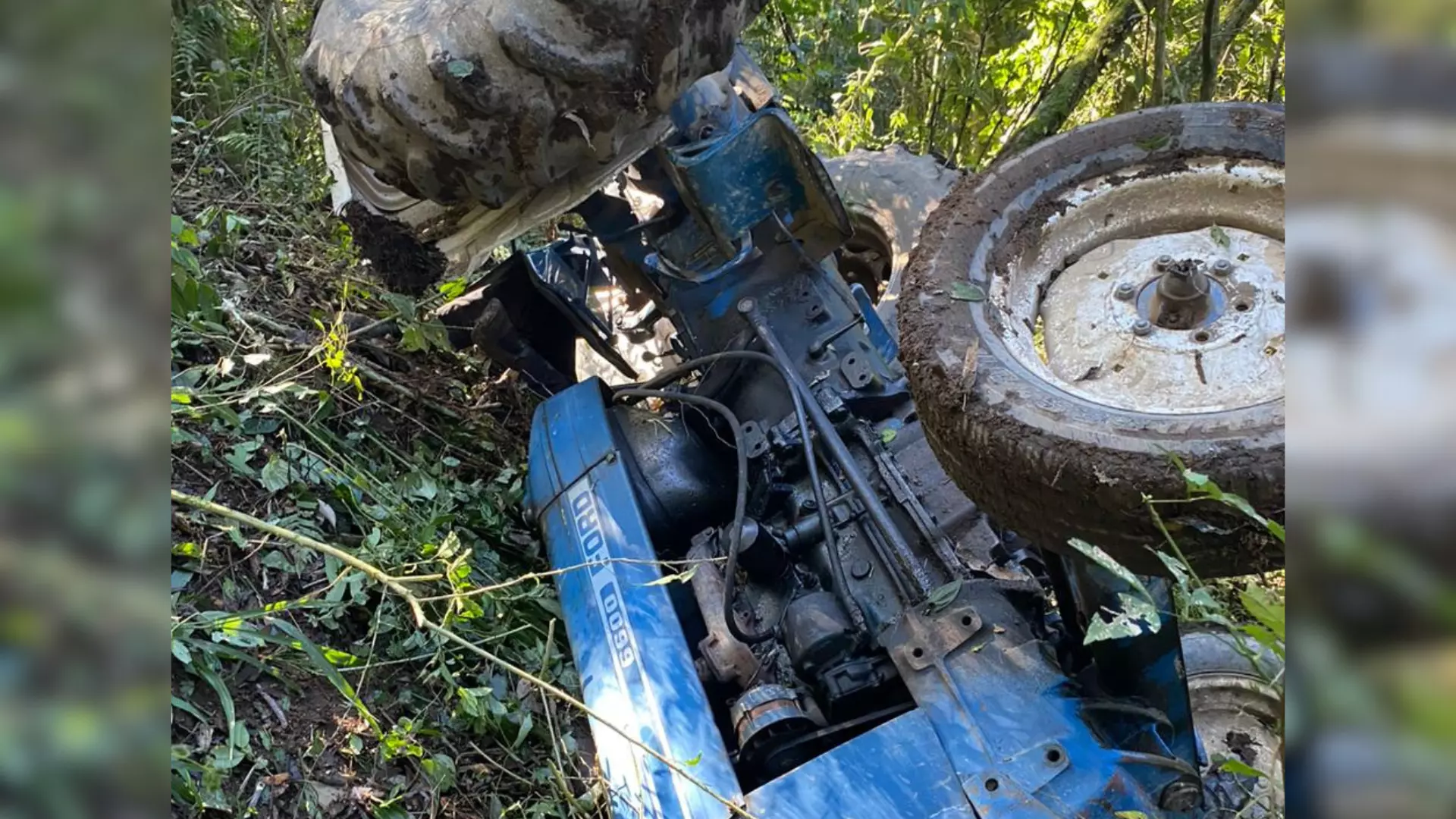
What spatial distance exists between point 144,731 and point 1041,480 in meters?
1.46

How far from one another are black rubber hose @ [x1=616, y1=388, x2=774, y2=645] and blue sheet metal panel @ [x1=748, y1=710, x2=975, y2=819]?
1.36 ft

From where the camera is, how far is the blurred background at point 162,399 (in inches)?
16.5

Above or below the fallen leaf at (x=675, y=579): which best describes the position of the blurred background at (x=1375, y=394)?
above

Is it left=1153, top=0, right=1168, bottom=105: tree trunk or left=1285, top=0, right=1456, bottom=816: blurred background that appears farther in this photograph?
left=1153, top=0, right=1168, bottom=105: tree trunk

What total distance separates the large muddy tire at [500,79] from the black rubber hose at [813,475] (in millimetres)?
642

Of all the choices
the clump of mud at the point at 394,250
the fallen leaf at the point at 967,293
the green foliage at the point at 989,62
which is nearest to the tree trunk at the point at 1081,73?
the green foliage at the point at 989,62

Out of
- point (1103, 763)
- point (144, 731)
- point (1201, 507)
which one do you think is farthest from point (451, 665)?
point (144, 731)

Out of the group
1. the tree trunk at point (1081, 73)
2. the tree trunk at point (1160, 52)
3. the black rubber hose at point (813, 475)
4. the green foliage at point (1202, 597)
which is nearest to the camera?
the green foliage at point (1202, 597)

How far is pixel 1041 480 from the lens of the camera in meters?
1.74

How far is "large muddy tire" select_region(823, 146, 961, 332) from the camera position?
3.80 meters

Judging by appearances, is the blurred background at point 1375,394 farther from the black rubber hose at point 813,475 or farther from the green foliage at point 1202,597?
the black rubber hose at point 813,475

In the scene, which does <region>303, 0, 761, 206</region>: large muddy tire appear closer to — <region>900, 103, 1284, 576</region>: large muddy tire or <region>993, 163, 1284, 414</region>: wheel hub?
<region>900, 103, 1284, 576</region>: large muddy tire

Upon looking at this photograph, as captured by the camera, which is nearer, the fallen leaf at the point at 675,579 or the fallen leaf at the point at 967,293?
the fallen leaf at the point at 967,293

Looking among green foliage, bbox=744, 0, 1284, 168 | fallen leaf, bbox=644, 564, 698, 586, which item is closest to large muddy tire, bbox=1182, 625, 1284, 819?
fallen leaf, bbox=644, 564, 698, 586
